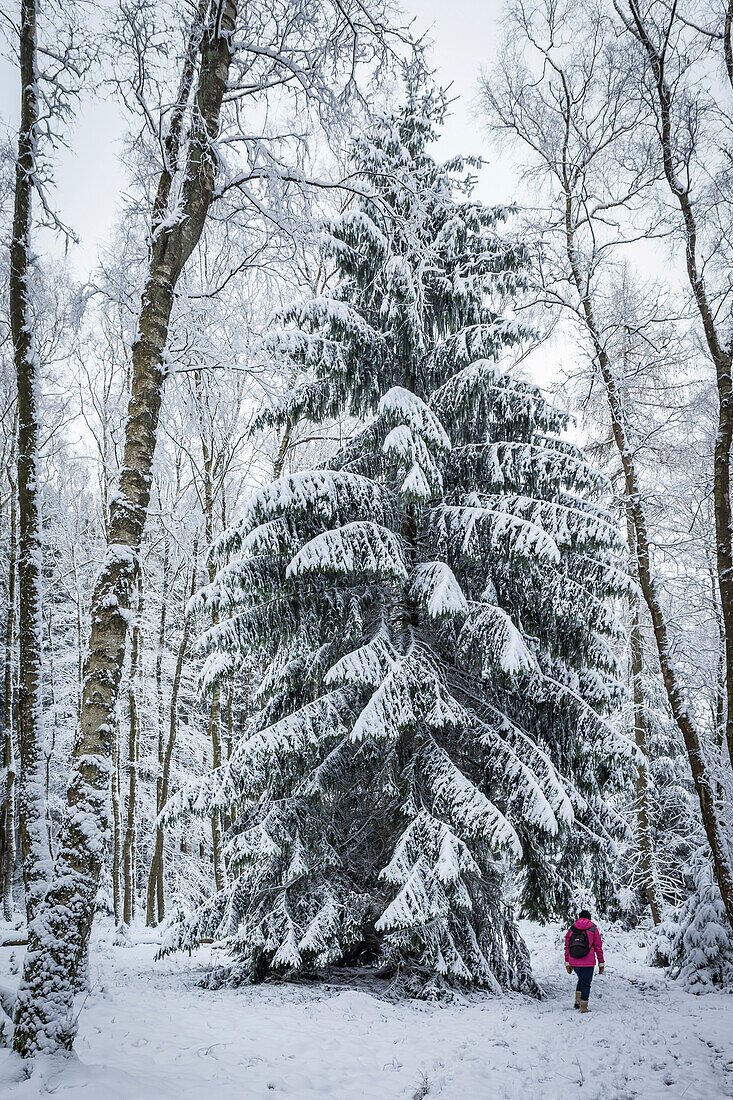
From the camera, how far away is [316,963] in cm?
739

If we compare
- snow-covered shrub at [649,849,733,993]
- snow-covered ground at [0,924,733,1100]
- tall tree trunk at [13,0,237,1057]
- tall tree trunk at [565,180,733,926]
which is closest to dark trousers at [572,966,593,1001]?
snow-covered ground at [0,924,733,1100]

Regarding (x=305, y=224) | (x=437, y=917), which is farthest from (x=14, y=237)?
(x=437, y=917)

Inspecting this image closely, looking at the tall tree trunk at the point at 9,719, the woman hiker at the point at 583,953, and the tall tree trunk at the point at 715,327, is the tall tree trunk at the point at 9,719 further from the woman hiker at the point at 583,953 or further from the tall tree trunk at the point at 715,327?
the tall tree trunk at the point at 715,327

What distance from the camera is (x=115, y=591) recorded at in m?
4.52

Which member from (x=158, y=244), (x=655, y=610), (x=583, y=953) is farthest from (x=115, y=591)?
(x=655, y=610)

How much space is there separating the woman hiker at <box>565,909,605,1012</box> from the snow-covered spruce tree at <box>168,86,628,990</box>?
45 centimetres

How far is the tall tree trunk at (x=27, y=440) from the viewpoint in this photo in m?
5.08

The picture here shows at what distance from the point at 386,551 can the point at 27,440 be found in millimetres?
4019

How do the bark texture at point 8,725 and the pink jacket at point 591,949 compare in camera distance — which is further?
the bark texture at point 8,725

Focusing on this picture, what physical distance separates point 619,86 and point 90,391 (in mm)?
12032

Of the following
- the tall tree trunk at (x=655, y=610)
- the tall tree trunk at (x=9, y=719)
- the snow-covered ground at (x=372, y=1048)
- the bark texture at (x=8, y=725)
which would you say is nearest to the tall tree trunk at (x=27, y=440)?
the snow-covered ground at (x=372, y=1048)

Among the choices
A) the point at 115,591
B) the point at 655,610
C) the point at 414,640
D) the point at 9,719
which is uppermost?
the point at 655,610

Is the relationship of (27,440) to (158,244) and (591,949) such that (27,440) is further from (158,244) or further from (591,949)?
(591,949)

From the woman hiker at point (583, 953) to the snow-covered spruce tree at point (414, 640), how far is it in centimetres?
45
